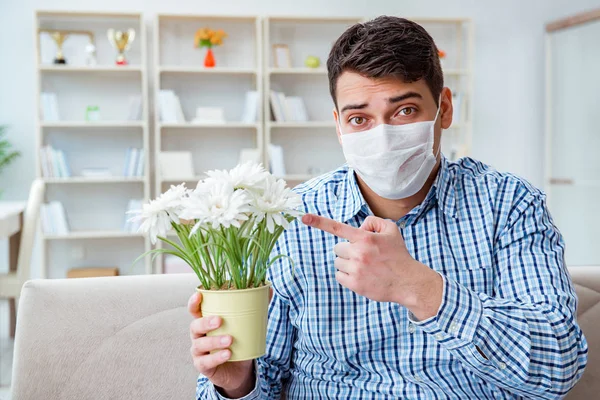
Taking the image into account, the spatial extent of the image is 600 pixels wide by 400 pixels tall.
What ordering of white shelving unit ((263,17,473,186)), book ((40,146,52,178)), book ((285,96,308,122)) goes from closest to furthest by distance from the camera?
book ((40,146,52,178)), book ((285,96,308,122)), white shelving unit ((263,17,473,186))

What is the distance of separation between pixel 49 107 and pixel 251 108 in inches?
57.6

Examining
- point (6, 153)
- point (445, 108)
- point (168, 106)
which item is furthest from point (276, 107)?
point (445, 108)

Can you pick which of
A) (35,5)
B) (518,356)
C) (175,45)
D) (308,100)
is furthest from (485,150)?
(518,356)

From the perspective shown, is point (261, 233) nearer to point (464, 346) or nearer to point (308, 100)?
point (464, 346)

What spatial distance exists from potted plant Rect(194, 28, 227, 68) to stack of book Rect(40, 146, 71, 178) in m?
1.26

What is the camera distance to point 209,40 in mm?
5020

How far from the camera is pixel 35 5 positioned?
506 cm

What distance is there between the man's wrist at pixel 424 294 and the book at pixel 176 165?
13.9ft

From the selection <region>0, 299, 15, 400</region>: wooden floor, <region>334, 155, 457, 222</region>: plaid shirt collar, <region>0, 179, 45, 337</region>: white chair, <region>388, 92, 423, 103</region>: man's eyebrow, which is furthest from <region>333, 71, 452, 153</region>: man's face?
<region>0, 179, 45, 337</region>: white chair

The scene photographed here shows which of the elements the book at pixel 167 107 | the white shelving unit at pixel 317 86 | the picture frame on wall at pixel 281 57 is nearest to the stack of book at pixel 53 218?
the book at pixel 167 107

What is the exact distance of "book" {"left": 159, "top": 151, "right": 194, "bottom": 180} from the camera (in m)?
5.05

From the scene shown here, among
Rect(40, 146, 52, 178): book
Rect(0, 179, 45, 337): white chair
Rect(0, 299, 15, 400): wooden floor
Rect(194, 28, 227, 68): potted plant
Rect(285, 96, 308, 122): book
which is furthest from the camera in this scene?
Rect(285, 96, 308, 122): book

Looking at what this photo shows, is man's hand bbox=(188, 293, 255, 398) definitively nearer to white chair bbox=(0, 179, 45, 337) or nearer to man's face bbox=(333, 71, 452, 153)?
man's face bbox=(333, 71, 452, 153)

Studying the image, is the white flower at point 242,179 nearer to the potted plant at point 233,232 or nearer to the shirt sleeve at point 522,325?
the potted plant at point 233,232
